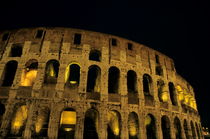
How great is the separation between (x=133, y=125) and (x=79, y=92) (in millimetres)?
6130

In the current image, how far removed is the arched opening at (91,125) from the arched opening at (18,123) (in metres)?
5.57

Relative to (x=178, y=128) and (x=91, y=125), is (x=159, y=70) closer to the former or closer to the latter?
(x=178, y=128)

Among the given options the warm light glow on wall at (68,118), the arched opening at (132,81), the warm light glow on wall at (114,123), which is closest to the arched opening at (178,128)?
the arched opening at (132,81)

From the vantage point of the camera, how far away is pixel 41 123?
1420 centimetres

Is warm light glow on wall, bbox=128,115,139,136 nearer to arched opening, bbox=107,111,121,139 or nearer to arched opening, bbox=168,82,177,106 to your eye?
arched opening, bbox=107,111,121,139

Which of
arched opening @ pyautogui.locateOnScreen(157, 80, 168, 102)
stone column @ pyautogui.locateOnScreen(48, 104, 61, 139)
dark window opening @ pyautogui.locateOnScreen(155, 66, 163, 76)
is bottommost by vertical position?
stone column @ pyautogui.locateOnScreen(48, 104, 61, 139)

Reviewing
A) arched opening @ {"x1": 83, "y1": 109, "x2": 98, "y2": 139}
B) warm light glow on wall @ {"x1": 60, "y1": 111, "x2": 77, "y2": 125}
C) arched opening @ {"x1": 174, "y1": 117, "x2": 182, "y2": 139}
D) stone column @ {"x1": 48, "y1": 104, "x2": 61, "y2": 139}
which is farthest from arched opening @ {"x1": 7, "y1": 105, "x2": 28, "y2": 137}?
arched opening @ {"x1": 174, "y1": 117, "x2": 182, "y2": 139}

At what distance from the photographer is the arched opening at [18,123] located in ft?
44.0

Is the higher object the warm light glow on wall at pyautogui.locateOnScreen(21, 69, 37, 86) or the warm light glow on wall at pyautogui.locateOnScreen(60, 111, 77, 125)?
the warm light glow on wall at pyautogui.locateOnScreen(21, 69, 37, 86)

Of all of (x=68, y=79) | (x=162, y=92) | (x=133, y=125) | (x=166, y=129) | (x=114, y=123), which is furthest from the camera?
(x=162, y=92)

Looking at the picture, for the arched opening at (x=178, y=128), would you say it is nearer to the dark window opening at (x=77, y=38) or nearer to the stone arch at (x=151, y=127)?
the stone arch at (x=151, y=127)

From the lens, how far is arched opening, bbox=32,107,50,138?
13.4 meters

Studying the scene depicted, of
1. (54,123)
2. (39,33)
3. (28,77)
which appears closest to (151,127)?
(54,123)

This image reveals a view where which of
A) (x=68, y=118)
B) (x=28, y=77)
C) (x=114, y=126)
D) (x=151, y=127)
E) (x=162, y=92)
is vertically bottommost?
(x=114, y=126)
